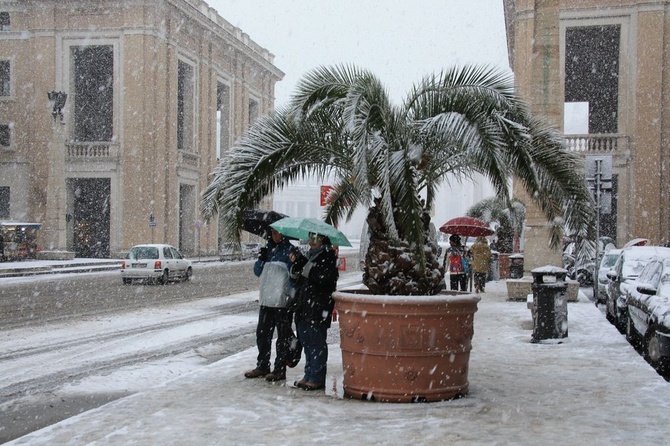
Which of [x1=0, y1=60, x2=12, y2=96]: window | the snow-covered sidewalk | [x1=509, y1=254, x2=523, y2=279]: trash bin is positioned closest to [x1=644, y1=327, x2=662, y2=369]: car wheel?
the snow-covered sidewalk

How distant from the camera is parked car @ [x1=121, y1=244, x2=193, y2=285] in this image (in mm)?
27547

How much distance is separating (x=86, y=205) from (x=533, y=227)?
4056 centimetres

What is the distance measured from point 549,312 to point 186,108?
153 feet

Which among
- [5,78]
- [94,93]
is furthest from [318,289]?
[5,78]

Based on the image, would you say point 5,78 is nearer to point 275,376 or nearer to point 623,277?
point 623,277

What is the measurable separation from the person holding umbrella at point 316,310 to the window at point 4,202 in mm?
47032

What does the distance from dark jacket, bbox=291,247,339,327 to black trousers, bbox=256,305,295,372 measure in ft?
1.68

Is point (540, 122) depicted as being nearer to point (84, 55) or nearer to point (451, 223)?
point (451, 223)

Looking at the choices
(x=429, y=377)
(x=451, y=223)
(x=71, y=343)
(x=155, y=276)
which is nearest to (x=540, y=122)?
(x=429, y=377)

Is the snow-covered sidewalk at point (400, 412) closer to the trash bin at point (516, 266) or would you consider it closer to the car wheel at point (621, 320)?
the car wheel at point (621, 320)

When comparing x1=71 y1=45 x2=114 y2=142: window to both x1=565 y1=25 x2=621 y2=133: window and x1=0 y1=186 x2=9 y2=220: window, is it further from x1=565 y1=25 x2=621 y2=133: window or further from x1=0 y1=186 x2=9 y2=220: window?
x1=565 y1=25 x2=621 y2=133: window

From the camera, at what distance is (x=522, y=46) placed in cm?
3503

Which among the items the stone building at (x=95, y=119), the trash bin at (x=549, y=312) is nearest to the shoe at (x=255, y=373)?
the trash bin at (x=549, y=312)

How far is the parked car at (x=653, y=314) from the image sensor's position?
965cm
